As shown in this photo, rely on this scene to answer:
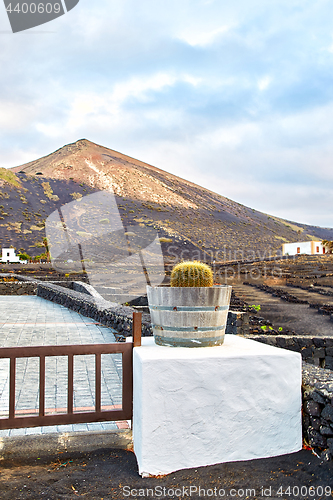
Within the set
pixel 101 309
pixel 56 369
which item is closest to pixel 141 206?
pixel 101 309

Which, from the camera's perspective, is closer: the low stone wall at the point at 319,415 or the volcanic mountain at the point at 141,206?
the low stone wall at the point at 319,415

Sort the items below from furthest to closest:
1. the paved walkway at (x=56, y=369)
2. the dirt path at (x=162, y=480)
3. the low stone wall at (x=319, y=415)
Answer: the paved walkway at (x=56, y=369) → the low stone wall at (x=319, y=415) → the dirt path at (x=162, y=480)

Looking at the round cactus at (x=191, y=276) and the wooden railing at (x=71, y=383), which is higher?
the round cactus at (x=191, y=276)

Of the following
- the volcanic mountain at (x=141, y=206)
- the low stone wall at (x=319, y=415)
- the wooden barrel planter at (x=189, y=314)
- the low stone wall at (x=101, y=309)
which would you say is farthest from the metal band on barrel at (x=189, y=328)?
the volcanic mountain at (x=141, y=206)

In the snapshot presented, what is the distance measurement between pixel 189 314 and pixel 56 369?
2.98 meters

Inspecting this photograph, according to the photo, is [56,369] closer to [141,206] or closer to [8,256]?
[8,256]

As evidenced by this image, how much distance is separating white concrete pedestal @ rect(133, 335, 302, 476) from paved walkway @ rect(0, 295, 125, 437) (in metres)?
0.92

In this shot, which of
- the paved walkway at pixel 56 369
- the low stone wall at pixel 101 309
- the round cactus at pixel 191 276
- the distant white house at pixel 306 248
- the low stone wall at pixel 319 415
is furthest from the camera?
the distant white house at pixel 306 248

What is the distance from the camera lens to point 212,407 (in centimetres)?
238

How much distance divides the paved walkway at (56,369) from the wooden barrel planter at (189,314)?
1.03 metres

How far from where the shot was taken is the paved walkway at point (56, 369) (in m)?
3.58

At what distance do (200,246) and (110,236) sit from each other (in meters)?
18.2

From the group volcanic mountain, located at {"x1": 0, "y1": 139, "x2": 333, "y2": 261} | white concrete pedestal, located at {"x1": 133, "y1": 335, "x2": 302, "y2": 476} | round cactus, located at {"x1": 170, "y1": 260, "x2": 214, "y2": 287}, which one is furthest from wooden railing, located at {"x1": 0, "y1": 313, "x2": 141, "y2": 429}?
volcanic mountain, located at {"x1": 0, "y1": 139, "x2": 333, "y2": 261}

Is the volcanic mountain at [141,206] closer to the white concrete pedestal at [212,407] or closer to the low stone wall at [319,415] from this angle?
the white concrete pedestal at [212,407]
